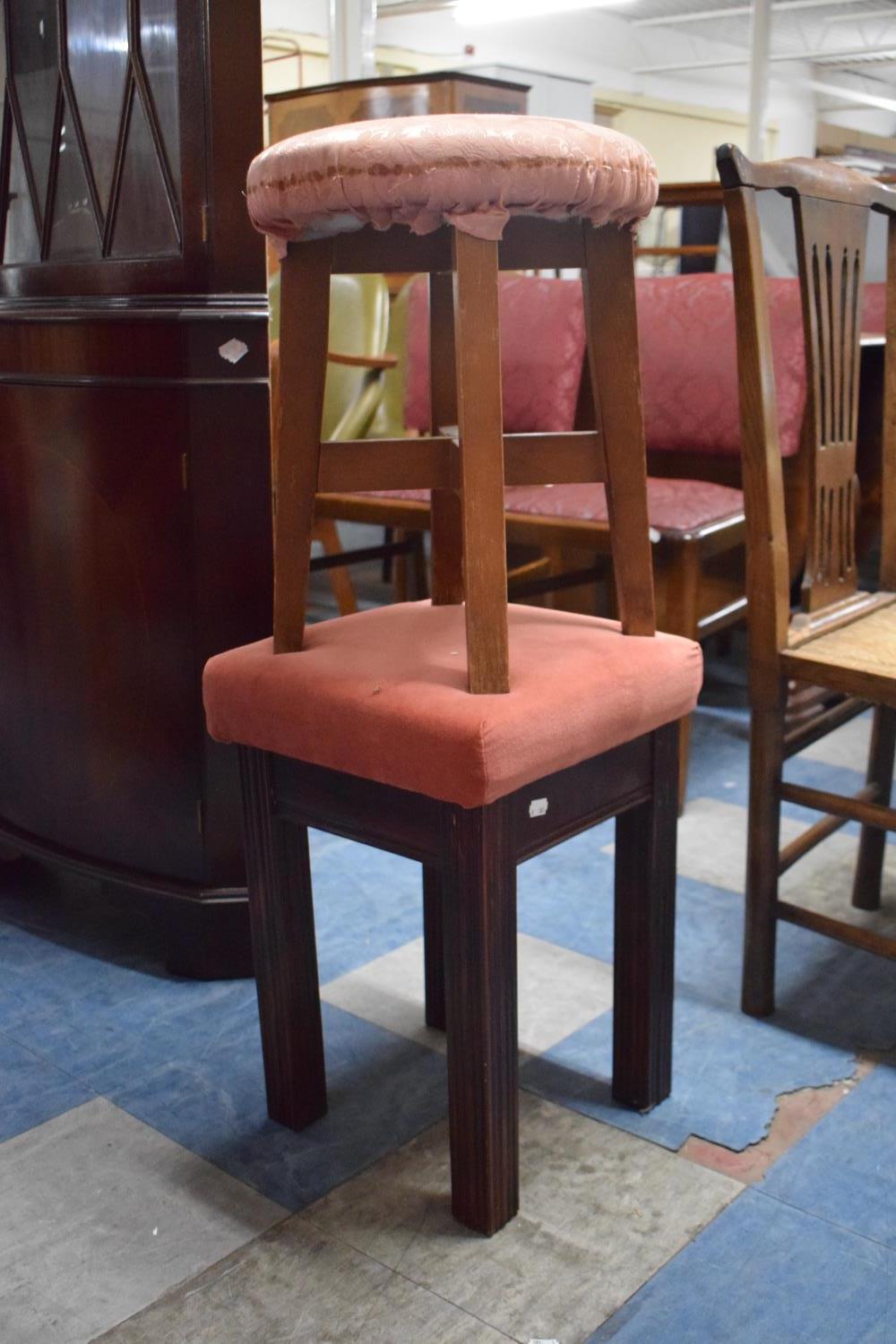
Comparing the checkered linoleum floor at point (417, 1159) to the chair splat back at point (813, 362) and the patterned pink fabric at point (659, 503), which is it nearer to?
the chair splat back at point (813, 362)

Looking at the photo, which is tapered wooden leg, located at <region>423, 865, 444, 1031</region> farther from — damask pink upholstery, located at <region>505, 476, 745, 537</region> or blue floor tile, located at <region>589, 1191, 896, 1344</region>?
damask pink upholstery, located at <region>505, 476, 745, 537</region>

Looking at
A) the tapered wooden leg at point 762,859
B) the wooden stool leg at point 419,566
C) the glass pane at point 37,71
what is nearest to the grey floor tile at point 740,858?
the tapered wooden leg at point 762,859

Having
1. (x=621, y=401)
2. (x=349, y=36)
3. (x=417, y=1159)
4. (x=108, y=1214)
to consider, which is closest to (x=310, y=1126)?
(x=417, y=1159)

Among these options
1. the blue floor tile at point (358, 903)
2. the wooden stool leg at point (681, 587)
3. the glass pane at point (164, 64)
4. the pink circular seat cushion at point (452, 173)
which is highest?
the glass pane at point (164, 64)

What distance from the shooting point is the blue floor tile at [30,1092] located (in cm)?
142

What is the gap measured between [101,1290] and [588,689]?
2.35 ft

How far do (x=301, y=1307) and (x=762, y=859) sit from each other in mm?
796

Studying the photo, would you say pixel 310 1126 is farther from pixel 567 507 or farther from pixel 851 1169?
pixel 567 507

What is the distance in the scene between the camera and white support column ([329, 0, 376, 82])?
5.37m

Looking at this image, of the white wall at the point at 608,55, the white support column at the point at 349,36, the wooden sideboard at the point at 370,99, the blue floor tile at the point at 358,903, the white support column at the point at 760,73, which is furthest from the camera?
the white wall at the point at 608,55

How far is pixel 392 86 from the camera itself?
4.35 metres

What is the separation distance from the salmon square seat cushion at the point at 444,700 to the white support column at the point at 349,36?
4.83m

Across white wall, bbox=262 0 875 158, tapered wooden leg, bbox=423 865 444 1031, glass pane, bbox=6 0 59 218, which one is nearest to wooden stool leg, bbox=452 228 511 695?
tapered wooden leg, bbox=423 865 444 1031

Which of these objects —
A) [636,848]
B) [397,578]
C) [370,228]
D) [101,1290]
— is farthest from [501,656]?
[397,578]
